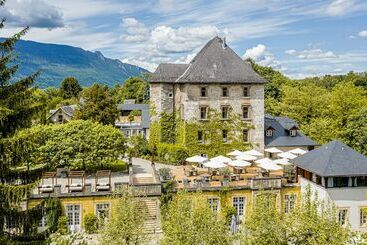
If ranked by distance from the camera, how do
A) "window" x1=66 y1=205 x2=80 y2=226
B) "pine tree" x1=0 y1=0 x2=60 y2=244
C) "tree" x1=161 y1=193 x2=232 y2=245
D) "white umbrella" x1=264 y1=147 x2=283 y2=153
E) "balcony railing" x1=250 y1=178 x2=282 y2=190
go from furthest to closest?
1. "white umbrella" x1=264 y1=147 x2=283 y2=153
2. "balcony railing" x1=250 y1=178 x2=282 y2=190
3. "window" x1=66 y1=205 x2=80 y2=226
4. "tree" x1=161 y1=193 x2=232 y2=245
5. "pine tree" x1=0 y1=0 x2=60 y2=244

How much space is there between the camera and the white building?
2889cm

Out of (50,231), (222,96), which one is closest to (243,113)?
(222,96)

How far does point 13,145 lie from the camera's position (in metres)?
14.0

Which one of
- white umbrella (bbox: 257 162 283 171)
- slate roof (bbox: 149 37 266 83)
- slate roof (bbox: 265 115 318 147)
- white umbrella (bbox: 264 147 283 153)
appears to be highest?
slate roof (bbox: 149 37 266 83)

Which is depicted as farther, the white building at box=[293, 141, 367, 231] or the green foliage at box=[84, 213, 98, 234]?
the white building at box=[293, 141, 367, 231]

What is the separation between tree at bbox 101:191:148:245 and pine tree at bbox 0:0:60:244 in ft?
14.4

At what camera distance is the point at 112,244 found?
61.2 ft

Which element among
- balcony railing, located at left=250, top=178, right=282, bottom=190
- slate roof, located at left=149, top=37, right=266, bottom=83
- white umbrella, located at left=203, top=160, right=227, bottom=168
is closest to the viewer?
balcony railing, located at left=250, top=178, right=282, bottom=190

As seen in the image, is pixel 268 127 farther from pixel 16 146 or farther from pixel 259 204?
pixel 16 146

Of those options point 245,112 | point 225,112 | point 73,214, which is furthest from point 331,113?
point 73,214

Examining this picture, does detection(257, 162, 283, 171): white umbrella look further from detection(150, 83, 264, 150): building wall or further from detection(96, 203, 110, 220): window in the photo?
detection(96, 203, 110, 220): window

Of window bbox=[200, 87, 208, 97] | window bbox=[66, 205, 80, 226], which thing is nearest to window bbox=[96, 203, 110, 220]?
window bbox=[66, 205, 80, 226]

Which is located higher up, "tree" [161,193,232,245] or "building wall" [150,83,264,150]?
"building wall" [150,83,264,150]

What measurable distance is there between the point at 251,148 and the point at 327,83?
3599 inches
